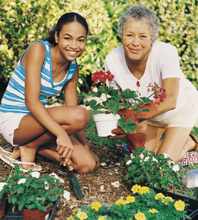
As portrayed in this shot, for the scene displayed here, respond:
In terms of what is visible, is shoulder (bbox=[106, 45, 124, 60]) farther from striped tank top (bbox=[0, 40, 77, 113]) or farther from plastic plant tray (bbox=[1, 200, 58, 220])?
plastic plant tray (bbox=[1, 200, 58, 220])

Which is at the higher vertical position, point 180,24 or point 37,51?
point 180,24

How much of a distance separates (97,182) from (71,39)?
112cm

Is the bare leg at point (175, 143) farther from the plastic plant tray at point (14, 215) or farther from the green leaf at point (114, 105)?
the plastic plant tray at point (14, 215)

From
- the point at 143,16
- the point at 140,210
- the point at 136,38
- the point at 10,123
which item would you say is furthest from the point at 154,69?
the point at 140,210

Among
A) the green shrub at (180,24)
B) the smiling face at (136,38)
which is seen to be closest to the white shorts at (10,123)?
the smiling face at (136,38)

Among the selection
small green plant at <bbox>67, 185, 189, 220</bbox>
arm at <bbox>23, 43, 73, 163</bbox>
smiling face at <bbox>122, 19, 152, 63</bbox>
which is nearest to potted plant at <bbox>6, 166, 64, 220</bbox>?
small green plant at <bbox>67, 185, 189, 220</bbox>

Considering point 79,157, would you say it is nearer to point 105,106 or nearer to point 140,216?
point 105,106

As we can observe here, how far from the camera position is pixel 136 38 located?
248 centimetres

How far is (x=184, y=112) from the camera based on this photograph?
294 centimetres

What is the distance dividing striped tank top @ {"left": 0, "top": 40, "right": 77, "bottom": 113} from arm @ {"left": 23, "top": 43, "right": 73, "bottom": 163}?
0.30 feet

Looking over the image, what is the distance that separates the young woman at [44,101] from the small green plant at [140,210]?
634mm

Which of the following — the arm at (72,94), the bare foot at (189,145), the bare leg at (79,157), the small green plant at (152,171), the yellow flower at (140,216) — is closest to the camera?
the yellow flower at (140,216)

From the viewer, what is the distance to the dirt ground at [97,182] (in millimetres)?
2133

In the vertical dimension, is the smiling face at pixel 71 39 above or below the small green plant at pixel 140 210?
above
